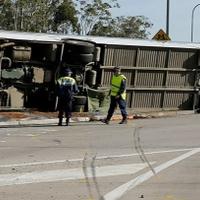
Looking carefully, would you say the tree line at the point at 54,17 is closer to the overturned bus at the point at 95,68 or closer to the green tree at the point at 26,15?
the green tree at the point at 26,15

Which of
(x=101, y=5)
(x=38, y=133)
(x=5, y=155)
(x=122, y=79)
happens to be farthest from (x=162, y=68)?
(x=101, y=5)

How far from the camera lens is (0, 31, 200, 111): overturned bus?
22.1m

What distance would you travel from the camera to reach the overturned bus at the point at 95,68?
72.4 ft

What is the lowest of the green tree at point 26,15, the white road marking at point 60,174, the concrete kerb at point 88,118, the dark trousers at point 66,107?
the concrete kerb at point 88,118

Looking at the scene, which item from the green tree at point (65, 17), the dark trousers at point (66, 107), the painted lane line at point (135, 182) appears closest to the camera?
the painted lane line at point (135, 182)

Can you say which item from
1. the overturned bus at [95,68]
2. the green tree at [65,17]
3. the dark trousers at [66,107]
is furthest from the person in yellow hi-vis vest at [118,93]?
→ the green tree at [65,17]

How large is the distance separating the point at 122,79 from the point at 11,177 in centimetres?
1054

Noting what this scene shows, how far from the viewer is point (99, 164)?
11.6m

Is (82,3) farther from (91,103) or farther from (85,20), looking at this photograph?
(91,103)

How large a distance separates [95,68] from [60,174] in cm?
1381

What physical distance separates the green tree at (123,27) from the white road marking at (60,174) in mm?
56022

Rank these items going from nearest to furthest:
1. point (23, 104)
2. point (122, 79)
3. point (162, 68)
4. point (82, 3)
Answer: point (122, 79), point (23, 104), point (162, 68), point (82, 3)

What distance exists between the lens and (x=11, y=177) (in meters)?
10.1

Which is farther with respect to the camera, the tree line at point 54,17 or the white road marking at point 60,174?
the tree line at point 54,17
